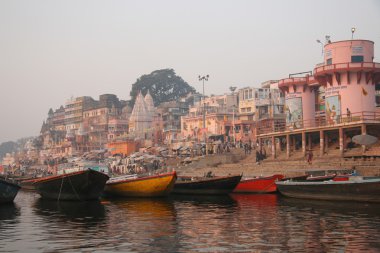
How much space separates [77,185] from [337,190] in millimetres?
14846

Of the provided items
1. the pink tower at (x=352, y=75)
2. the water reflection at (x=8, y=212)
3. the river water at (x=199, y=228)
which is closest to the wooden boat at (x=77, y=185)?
the water reflection at (x=8, y=212)

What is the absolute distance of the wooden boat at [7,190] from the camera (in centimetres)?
2741

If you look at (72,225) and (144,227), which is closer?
(144,227)

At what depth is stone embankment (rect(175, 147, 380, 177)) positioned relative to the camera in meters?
35.3

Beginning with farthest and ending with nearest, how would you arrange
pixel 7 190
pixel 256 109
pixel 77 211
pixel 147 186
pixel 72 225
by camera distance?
pixel 256 109 < pixel 147 186 < pixel 7 190 < pixel 77 211 < pixel 72 225

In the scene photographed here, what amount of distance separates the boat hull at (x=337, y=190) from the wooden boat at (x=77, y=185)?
35.8ft

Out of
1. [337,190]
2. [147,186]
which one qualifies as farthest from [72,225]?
[337,190]

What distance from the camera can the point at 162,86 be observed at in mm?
153250

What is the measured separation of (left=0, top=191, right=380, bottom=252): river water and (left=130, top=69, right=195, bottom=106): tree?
417 feet

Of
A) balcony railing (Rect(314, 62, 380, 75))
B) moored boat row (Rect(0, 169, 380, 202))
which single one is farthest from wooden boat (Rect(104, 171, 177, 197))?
balcony railing (Rect(314, 62, 380, 75))

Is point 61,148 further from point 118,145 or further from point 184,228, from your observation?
point 184,228

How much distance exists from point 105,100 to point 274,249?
12961cm

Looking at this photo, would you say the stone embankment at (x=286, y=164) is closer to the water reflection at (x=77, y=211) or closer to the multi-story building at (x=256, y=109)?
the water reflection at (x=77, y=211)

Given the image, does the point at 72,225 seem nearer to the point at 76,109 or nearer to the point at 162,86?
the point at 76,109
